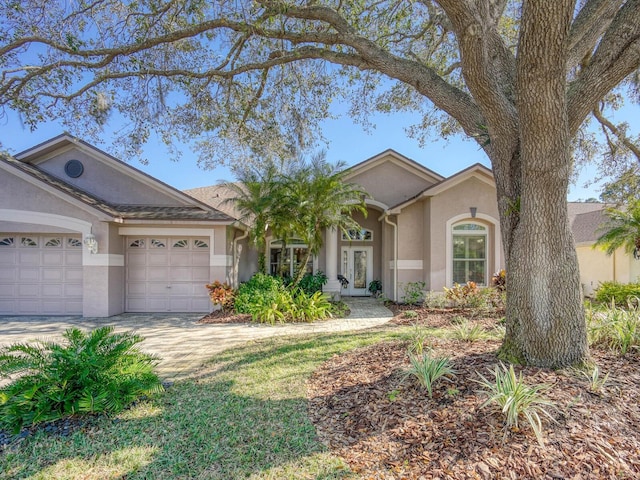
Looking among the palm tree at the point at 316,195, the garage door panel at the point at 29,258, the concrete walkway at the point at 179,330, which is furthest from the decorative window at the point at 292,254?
the garage door panel at the point at 29,258

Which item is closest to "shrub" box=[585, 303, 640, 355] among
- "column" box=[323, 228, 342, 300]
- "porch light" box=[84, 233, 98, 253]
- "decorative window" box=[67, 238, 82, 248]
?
"column" box=[323, 228, 342, 300]

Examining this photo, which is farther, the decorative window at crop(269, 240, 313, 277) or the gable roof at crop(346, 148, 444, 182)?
the decorative window at crop(269, 240, 313, 277)

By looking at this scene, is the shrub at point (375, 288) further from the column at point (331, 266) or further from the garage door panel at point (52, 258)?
the garage door panel at point (52, 258)

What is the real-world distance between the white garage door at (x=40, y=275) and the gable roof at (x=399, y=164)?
11.3 m

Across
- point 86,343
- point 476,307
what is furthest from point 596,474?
point 476,307

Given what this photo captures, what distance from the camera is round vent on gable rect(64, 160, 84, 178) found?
41.1 ft

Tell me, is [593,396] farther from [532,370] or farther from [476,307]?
[476,307]

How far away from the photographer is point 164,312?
11.8 m

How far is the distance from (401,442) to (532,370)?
2.08m

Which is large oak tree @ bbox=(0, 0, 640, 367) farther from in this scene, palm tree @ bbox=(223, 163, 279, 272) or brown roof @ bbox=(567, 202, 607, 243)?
brown roof @ bbox=(567, 202, 607, 243)

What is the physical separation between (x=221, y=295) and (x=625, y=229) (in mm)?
13798

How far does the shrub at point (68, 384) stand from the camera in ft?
12.8

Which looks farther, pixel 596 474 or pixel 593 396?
pixel 593 396

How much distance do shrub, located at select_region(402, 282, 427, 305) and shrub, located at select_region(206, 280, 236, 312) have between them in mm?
6558
